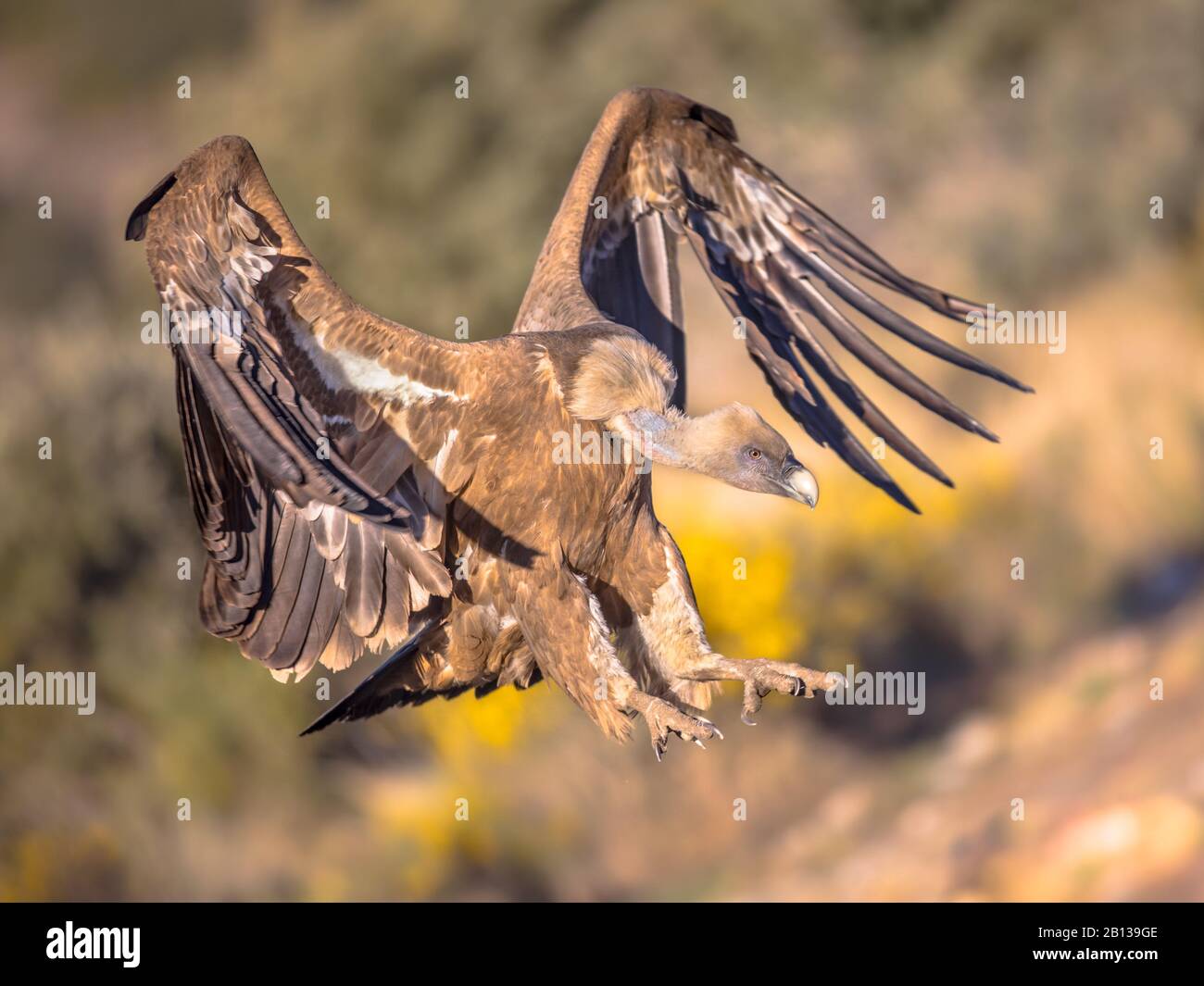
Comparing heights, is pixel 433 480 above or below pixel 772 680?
above

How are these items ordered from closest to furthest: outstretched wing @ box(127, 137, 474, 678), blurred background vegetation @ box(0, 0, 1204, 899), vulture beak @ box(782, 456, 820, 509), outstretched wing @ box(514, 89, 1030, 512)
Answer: vulture beak @ box(782, 456, 820, 509)
outstretched wing @ box(127, 137, 474, 678)
outstretched wing @ box(514, 89, 1030, 512)
blurred background vegetation @ box(0, 0, 1204, 899)

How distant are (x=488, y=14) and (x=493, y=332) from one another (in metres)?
8.97

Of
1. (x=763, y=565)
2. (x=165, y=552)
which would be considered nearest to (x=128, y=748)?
(x=165, y=552)

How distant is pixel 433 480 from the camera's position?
6.16m

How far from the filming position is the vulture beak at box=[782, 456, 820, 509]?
18.4ft

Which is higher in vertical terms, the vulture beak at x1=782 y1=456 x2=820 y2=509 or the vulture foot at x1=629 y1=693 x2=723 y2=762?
the vulture beak at x1=782 y1=456 x2=820 y2=509

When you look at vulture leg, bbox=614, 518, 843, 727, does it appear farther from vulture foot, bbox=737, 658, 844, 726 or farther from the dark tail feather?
the dark tail feather

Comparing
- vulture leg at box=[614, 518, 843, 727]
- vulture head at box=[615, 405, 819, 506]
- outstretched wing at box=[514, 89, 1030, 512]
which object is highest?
outstretched wing at box=[514, 89, 1030, 512]

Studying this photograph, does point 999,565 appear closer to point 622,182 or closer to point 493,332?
point 493,332

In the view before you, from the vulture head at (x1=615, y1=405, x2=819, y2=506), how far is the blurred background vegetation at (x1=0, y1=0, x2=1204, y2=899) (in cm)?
1048

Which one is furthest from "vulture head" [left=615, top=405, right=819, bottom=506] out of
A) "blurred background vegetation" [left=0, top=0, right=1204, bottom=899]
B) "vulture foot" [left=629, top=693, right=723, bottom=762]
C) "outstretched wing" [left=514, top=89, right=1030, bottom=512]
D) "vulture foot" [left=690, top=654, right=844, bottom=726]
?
"blurred background vegetation" [left=0, top=0, right=1204, bottom=899]

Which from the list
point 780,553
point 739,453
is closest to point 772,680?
point 739,453

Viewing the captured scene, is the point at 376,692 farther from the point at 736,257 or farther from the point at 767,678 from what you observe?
the point at 736,257

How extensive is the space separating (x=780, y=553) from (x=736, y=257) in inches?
440
